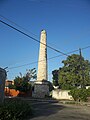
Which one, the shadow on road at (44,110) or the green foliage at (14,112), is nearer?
the green foliage at (14,112)

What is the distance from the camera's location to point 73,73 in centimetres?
5844

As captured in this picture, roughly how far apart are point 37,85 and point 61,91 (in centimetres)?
506

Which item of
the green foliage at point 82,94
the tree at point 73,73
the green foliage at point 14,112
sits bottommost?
the green foliage at point 14,112

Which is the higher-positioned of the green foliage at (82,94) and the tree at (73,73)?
the tree at (73,73)

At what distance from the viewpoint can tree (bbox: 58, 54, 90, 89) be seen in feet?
186

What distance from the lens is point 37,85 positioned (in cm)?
4812

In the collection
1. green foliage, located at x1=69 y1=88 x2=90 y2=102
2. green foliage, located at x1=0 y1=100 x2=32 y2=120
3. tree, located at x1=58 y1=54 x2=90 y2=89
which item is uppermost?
tree, located at x1=58 y1=54 x2=90 y2=89

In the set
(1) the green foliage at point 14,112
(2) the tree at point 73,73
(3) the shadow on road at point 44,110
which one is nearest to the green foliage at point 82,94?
(3) the shadow on road at point 44,110

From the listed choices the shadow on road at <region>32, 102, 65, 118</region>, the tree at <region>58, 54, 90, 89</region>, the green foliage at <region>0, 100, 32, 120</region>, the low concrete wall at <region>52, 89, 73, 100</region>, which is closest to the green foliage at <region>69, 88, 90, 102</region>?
the low concrete wall at <region>52, 89, 73, 100</region>

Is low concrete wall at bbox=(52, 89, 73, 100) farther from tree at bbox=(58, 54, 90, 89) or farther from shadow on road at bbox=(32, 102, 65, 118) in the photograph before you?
shadow on road at bbox=(32, 102, 65, 118)

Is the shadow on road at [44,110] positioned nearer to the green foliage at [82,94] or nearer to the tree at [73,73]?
the green foliage at [82,94]

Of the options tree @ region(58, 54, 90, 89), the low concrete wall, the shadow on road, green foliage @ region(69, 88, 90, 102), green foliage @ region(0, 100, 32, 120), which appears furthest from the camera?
tree @ region(58, 54, 90, 89)

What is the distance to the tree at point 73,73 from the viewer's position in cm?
5656

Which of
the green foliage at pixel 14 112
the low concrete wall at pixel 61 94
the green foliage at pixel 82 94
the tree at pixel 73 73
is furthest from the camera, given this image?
the tree at pixel 73 73
